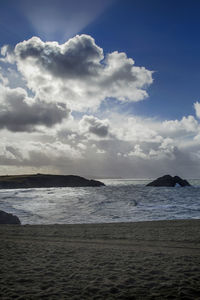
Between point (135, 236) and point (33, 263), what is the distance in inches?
309

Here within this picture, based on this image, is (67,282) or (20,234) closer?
(67,282)

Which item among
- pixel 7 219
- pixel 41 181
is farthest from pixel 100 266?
pixel 41 181

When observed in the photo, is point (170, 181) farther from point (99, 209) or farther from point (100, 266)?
point (100, 266)

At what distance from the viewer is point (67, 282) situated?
23.8ft

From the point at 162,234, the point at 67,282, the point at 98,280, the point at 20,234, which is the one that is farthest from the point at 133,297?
the point at 20,234

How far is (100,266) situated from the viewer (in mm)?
8977

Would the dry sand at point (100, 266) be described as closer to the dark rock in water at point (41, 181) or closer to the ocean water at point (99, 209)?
the ocean water at point (99, 209)

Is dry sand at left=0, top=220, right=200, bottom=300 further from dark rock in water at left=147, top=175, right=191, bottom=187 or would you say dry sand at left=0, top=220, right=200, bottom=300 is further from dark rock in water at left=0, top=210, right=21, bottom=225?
dark rock in water at left=147, top=175, right=191, bottom=187

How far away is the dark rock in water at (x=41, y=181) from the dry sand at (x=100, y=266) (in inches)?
6246

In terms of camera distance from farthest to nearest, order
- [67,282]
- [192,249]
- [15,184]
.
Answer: [15,184] < [192,249] < [67,282]

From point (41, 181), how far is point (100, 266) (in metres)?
179

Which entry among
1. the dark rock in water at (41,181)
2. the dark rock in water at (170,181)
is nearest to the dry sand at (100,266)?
Result: the dark rock in water at (170,181)

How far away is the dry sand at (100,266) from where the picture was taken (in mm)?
6508

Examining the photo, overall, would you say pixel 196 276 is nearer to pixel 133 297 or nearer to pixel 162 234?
pixel 133 297
